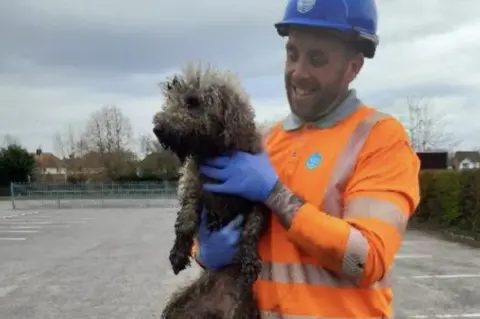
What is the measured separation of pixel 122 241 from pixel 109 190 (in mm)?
23749

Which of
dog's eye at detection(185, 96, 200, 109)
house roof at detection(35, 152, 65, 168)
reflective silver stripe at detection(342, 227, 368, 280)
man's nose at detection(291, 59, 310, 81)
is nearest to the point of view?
reflective silver stripe at detection(342, 227, 368, 280)

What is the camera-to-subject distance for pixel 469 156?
58.8 m

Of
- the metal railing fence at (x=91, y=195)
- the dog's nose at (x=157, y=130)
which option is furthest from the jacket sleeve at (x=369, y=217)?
the metal railing fence at (x=91, y=195)

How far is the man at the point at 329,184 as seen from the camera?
2123mm

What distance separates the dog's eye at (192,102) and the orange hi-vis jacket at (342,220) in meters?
0.40

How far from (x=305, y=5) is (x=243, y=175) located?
26.1 inches

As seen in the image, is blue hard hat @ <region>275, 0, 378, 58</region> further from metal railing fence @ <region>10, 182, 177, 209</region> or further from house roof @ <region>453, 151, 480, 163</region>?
house roof @ <region>453, 151, 480, 163</region>

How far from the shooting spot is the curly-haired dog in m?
2.45

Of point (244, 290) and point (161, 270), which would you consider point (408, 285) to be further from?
point (244, 290)

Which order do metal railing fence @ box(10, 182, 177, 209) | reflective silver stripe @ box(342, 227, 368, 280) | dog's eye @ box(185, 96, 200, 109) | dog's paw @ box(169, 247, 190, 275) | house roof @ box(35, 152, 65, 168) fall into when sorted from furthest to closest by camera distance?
house roof @ box(35, 152, 65, 168)
metal railing fence @ box(10, 182, 177, 209)
dog's paw @ box(169, 247, 190, 275)
dog's eye @ box(185, 96, 200, 109)
reflective silver stripe @ box(342, 227, 368, 280)

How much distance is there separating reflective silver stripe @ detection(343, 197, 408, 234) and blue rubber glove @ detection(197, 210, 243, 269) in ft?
1.73

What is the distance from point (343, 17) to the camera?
2260mm

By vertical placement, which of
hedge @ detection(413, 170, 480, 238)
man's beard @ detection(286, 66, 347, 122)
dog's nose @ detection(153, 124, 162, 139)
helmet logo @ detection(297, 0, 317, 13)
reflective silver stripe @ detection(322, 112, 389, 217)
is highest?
helmet logo @ detection(297, 0, 317, 13)

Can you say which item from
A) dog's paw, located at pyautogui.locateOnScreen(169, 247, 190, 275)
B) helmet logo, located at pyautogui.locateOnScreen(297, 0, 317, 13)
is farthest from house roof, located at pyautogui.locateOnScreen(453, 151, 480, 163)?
helmet logo, located at pyautogui.locateOnScreen(297, 0, 317, 13)
